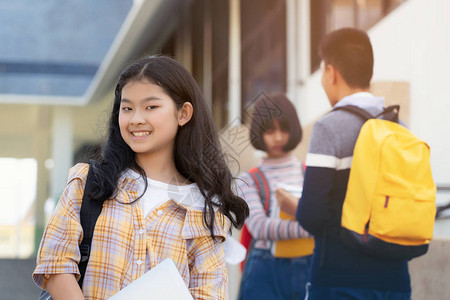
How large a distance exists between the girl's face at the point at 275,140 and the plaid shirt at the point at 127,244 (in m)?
1.92

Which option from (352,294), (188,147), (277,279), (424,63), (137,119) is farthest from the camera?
(277,279)

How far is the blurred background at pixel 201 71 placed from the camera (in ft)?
11.1

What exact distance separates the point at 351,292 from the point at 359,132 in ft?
2.24

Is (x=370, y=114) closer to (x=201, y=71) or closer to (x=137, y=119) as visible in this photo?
(x=137, y=119)

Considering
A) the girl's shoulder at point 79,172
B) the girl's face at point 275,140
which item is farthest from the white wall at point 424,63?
the girl's shoulder at point 79,172

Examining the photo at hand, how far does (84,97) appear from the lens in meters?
15.0

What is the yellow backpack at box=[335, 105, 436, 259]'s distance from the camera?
9.18ft

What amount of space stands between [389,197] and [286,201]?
94cm

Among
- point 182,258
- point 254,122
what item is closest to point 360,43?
point 254,122

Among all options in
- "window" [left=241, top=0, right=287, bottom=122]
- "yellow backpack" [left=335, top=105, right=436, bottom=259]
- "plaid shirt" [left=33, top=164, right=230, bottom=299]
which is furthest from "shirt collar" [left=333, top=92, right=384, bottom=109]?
"plaid shirt" [left=33, top=164, right=230, bottom=299]

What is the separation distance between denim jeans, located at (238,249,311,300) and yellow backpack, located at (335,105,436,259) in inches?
27.8

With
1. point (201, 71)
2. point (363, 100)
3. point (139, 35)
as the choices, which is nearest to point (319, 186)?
point (363, 100)

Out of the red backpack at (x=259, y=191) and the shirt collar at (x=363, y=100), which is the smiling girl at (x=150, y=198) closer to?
the shirt collar at (x=363, y=100)

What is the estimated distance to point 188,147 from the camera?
7.27 feet
